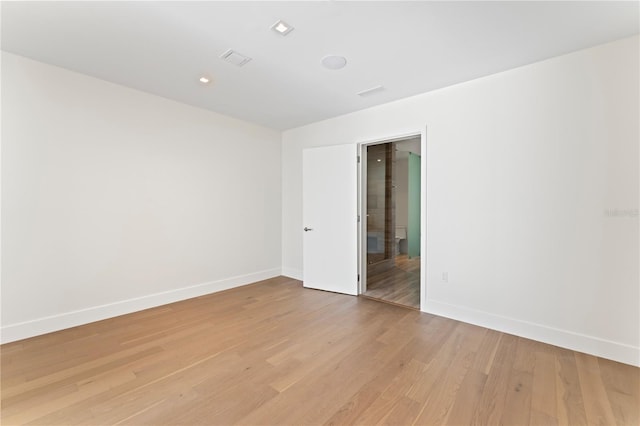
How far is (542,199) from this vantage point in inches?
97.9

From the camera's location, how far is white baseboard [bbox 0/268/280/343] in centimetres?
247

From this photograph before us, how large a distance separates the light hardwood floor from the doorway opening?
1187mm

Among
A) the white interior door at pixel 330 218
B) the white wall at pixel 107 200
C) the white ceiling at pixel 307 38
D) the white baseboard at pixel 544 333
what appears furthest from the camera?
the white interior door at pixel 330 218

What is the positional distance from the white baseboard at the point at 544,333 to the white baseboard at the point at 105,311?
2.98m

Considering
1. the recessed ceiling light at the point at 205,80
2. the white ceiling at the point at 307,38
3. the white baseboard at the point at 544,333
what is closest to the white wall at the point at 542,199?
the white baseboard at the point at 544,333

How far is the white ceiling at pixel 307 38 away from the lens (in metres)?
1.85

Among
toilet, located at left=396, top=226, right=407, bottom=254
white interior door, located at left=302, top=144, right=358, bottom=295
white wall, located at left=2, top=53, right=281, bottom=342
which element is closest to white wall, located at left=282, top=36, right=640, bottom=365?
white interior door, located at left=302, top=144, right=358, bottom=295

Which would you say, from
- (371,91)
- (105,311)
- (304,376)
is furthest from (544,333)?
(105,311)

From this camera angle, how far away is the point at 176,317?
9.96 ft

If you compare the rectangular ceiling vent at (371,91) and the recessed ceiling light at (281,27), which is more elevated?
the rectangular ceiling vent at (371,91)

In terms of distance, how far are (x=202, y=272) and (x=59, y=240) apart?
161 cm

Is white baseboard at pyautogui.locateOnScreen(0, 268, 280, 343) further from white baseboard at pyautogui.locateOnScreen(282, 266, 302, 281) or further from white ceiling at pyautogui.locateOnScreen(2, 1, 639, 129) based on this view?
Result: white ceiling at pyautogui.locateOnScreen(2, 1, 639, 129)

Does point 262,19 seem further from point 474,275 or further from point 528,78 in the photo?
point 474,275

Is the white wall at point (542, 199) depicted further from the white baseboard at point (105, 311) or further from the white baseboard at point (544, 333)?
the white baseboard at point (105, 311)
